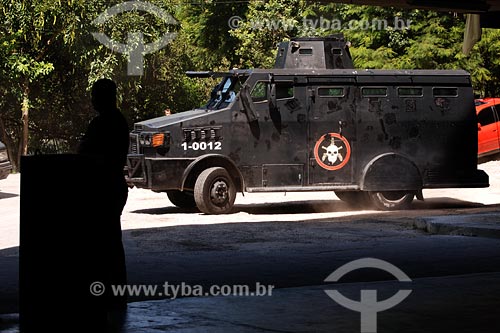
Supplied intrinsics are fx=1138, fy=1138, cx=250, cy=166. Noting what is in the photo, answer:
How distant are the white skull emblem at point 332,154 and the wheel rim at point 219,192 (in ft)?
7.04

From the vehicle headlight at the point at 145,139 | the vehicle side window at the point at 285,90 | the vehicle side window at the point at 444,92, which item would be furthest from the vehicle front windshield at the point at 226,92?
the vehicle side window at the point at 444,92

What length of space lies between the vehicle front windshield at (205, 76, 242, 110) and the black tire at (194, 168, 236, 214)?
145 centimetres

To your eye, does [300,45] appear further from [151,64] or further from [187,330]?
[151,64]

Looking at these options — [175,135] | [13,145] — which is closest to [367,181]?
[175,135]

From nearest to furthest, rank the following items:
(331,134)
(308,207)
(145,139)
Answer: (145,139), (331,134), (308,207)

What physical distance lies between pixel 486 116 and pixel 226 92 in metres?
13.6

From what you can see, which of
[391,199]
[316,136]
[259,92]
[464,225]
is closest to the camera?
[464,225]

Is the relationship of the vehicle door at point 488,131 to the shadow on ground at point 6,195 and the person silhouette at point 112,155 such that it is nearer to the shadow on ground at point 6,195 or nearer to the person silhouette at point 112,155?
the shadow on ground at point 6,195

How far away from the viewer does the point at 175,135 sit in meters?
20.8

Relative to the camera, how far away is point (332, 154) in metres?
21.7

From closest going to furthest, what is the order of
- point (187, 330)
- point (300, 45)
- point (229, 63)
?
1. point (187, 330)
2. point (300, 45)
3. point (229, 63)

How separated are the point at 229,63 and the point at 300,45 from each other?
34.7 meters

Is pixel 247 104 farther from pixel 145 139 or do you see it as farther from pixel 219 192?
pixel 145 139

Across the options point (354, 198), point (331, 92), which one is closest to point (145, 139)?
point (331, 92)
